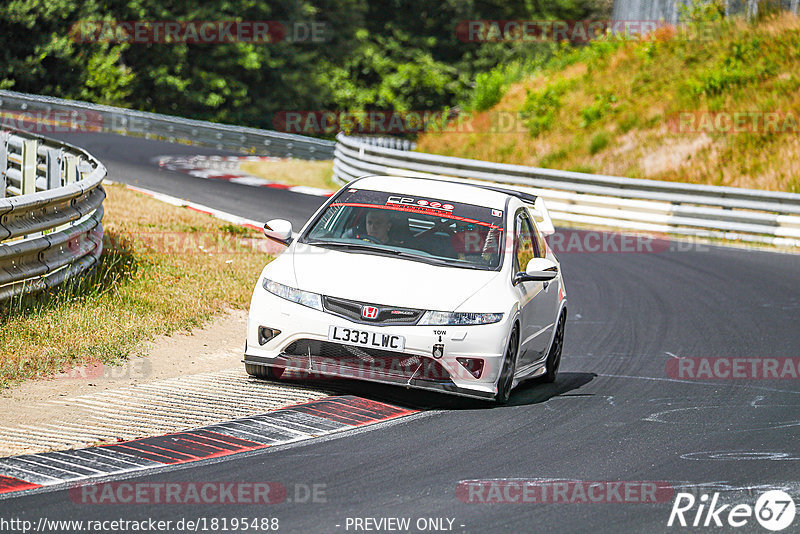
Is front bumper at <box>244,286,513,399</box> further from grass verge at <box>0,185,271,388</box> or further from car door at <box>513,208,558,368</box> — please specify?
grass verge at <box>0,185,271,388</box>

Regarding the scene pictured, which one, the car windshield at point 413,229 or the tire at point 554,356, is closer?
the car windshield at point 413,229

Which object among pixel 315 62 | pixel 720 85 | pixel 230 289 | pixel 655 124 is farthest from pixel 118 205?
pixel 315 62

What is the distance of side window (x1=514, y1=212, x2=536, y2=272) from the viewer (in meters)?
9.00

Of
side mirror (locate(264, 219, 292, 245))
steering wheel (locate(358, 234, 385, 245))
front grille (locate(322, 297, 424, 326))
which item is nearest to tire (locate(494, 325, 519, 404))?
front grille (locate(322, 297, 424, 326))

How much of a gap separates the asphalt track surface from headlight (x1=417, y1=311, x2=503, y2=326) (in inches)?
25.5

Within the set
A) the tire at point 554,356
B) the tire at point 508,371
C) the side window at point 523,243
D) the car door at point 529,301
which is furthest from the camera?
the tire at point 554,356

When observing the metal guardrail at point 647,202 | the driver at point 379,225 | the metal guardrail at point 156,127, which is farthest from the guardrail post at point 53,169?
the metal guardrail at point 156,127

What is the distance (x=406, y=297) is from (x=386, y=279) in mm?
253

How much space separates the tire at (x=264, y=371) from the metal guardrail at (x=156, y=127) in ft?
90.8

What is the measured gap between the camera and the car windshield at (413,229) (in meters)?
8.65

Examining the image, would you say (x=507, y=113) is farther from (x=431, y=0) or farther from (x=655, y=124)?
(x=431, y=0)

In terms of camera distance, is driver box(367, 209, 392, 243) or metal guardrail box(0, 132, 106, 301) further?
metal guardrail box(0, 132, 106, 301)

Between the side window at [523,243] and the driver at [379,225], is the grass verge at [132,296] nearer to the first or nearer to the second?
the driver at [379,225]

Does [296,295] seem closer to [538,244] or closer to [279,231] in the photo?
[279,231]
